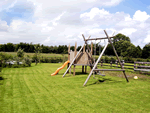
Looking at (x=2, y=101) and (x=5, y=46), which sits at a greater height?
(x=5, y=46)

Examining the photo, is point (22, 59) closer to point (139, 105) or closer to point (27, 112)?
point (27, 112)

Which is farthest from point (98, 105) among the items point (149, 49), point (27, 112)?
point (149, 49)

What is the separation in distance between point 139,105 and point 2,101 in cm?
676

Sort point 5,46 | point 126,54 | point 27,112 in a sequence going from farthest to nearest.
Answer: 1. point 5,46
2. point 126,54
3. point 27,112

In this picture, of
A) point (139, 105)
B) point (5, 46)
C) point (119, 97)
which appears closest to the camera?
point (139, 105)

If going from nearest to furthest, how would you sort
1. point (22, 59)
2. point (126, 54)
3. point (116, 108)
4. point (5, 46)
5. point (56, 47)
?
1. point (116, 108)
2. point (22, 59)
3. point (126, 54)
4. point (5, 46)
5. point (56, 47)

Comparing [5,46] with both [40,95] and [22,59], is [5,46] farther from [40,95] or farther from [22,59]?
[40,95]

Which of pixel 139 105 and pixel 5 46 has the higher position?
pixel 5 46

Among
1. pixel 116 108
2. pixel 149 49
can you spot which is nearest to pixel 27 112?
pixel 116 108

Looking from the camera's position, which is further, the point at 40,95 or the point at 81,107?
the point at 40,95

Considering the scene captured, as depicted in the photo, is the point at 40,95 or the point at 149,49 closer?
the point at 40,95

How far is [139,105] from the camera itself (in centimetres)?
631

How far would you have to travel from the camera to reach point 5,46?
71.4 m

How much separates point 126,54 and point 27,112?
186 feet
